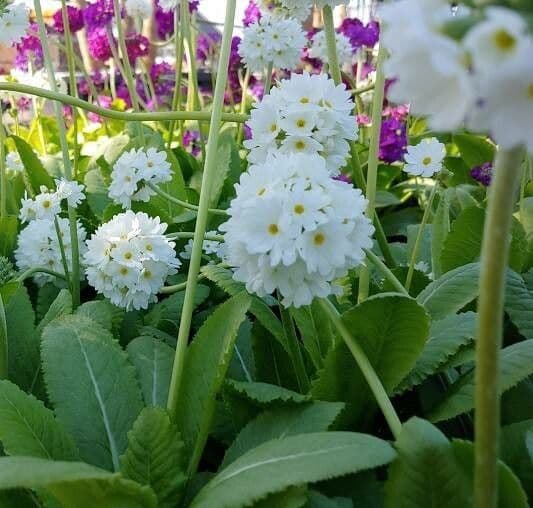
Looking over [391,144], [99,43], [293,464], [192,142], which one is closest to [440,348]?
[293,464]

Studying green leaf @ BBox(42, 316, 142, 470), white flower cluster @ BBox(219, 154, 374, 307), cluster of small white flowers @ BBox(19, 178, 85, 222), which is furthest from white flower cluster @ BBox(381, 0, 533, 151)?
cluster of small white flowers @ BBox(19, 178, 85, 222)

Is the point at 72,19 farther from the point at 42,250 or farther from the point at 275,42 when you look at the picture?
the point at 42,250

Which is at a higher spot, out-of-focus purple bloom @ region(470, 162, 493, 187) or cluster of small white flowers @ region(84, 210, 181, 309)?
cluster of small white flowers @ region(84, 210, 181, 309)

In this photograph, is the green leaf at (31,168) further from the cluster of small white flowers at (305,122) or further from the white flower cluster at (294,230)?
the white flower cluster at (294,230)

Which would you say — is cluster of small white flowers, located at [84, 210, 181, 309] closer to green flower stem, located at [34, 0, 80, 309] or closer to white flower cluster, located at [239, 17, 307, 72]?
green flower stem, located at [34, 0, 80, 309]

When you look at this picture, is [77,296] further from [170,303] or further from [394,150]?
[394,150]
